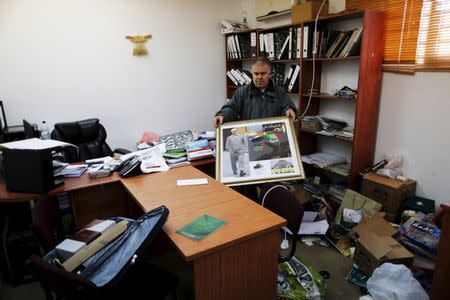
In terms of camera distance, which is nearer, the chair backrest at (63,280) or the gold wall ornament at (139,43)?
the chair backrest at (63,280)

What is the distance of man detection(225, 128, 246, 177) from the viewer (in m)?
2.30

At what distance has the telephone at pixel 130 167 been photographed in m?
2.33

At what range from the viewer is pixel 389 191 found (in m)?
2.77

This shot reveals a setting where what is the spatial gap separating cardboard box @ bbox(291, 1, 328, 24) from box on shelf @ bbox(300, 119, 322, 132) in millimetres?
1097

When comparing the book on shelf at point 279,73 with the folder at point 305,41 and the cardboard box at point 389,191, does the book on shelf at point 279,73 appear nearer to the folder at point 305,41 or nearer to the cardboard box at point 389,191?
the folder at point 305,41

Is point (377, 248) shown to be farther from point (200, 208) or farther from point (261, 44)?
point (261, 44)

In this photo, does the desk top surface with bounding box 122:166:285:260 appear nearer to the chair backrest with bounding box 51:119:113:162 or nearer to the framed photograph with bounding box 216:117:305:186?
the framed photograph with bounding box 216:117:305:186

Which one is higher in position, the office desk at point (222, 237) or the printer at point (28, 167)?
the printer at point (28, 167)

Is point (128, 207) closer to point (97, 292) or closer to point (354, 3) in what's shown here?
point (97, 292)

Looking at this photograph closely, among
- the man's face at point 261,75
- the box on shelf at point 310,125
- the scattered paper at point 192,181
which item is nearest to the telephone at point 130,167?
the scattered paper at point 192,181

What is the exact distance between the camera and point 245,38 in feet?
14.0

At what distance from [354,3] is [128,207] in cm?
296

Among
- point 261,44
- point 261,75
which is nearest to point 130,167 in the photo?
point 261,75

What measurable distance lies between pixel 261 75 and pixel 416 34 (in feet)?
4.60
